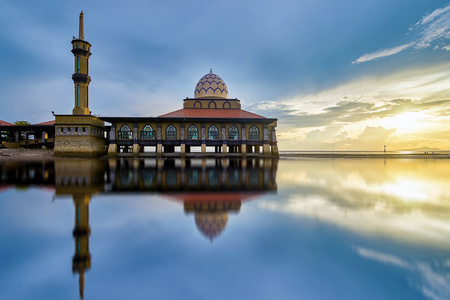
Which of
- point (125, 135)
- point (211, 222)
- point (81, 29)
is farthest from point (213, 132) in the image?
point (211, 222)

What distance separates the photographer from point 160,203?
7.24m

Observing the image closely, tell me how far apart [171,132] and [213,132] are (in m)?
7.05

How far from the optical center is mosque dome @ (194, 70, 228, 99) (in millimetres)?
44312

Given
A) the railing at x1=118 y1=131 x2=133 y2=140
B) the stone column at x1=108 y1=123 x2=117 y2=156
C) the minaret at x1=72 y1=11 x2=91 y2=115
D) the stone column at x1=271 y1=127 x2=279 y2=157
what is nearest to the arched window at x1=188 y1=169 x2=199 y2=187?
the stone column at x1=271 y1=127 x2=279 y2=157

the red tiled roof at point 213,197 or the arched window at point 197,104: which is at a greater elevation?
the arched window at point 197,104

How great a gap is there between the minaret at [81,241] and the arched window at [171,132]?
29819mm

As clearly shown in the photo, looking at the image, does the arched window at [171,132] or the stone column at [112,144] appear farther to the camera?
the arched window at [171,132]

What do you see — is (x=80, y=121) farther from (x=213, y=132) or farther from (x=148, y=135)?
(x=213, y=132)

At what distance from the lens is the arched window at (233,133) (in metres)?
37.3

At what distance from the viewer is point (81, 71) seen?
36219 mm

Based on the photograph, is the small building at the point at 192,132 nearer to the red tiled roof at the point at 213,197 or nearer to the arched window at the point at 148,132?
the arched window at the point at 148,132

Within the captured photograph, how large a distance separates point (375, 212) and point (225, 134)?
30.8 meters

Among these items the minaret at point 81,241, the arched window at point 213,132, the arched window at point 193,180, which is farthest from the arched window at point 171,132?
the minaret at point 81,241

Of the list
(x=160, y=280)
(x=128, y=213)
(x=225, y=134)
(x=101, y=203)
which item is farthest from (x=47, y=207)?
(x=225, y=134)
